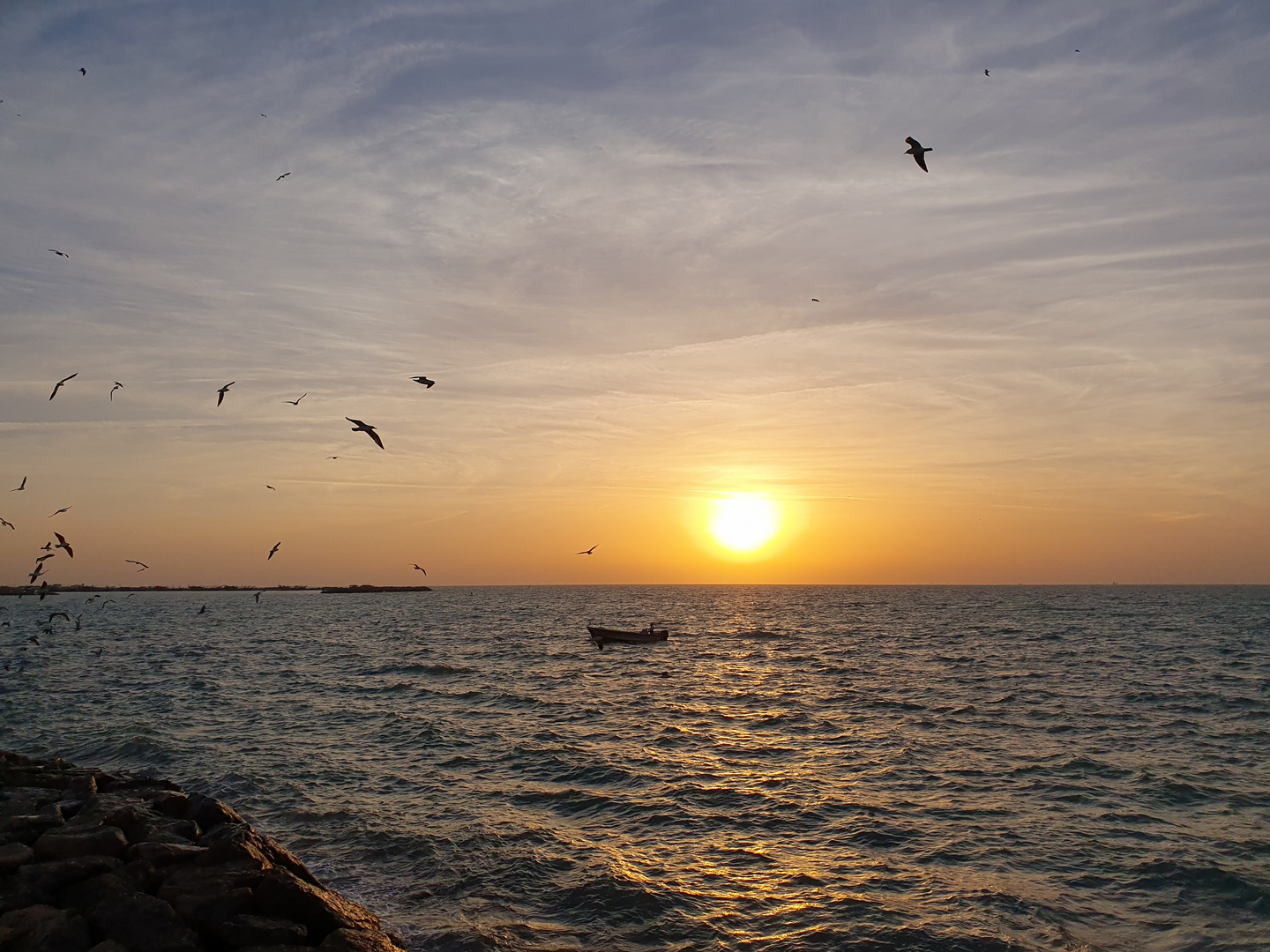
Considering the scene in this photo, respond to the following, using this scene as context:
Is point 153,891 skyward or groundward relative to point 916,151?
groundward

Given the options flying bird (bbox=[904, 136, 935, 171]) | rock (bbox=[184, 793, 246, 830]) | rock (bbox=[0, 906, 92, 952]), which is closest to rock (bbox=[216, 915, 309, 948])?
rock (bbox=[0, 906, 92, 952])

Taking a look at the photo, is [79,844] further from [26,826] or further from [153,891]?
[26,826]

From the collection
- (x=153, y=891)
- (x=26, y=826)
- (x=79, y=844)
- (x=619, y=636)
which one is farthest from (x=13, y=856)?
(x=619, y=636)

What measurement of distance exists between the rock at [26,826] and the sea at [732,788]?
4727mm

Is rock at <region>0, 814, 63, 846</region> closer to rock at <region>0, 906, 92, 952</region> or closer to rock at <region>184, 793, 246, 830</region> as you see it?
rock at <region>184, 793, 246, 830</region>

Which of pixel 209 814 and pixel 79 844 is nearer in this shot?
pixel 79 844

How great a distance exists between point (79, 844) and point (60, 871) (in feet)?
2.65

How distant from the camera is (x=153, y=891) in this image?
11461mm

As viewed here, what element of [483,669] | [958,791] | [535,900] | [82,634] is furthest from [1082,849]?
[82,634]

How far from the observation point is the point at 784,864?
16250 mm

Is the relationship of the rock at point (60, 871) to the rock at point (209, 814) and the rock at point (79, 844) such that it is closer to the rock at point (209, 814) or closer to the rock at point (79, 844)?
the rock at point (79, 844)

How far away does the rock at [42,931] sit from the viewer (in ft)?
31.2

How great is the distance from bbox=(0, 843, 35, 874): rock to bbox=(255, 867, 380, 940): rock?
138 inches

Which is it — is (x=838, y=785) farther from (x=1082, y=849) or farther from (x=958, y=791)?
(x=1082, y=849)
